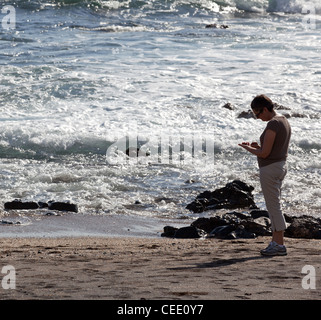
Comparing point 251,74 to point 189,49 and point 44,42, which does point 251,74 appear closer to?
point 189,49

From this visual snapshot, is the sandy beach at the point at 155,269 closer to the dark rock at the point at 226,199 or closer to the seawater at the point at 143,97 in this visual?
the dark rock at the point at 226,199

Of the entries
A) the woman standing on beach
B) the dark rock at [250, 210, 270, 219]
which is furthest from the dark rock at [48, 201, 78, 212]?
the woman standing on beach

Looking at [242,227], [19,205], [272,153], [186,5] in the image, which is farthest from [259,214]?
[186,5]

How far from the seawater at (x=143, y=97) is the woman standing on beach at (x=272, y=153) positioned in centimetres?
294

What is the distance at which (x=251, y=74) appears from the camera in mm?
19094

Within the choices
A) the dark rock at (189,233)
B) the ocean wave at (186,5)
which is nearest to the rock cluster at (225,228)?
the dark rock at (189,233)

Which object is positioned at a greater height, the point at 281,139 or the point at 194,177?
the point at 281,139

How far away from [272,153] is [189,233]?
2.03 m

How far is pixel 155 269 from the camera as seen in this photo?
6.05 meters

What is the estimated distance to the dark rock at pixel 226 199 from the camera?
Result: 974 cm

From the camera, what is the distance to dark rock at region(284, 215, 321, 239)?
8.05m
